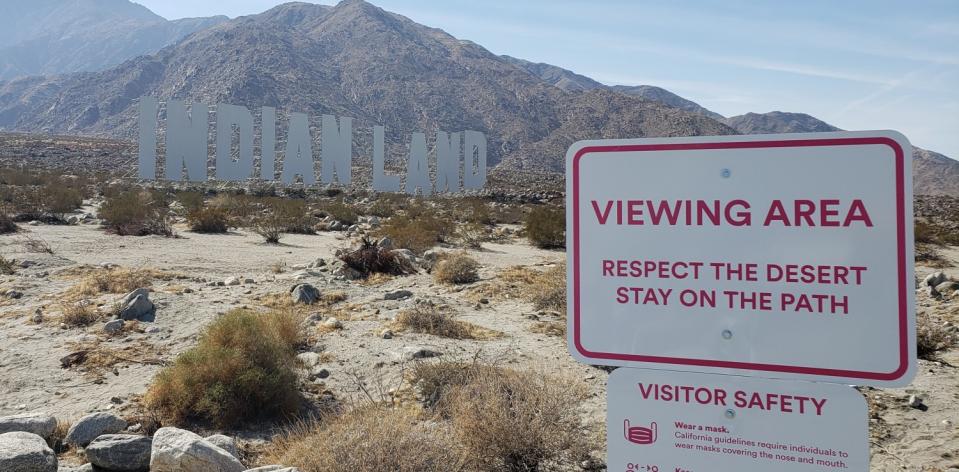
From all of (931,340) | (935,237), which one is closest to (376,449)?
(931,340)

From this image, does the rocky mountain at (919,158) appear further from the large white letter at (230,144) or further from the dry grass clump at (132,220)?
the dry grass clump at (132,220)

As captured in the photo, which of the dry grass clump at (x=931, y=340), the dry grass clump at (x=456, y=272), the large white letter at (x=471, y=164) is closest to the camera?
the dry grass clump at (x=931, y=340)

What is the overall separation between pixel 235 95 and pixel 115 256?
7690 centimetres

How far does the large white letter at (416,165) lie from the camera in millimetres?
39281

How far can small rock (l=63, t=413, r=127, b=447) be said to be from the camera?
190 inches

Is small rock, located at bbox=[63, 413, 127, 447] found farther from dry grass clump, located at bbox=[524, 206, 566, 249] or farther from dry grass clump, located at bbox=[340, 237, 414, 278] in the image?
dry grass clump, located at bbox=[524, 206, 566, 249]

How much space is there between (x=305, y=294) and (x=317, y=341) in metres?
2.55

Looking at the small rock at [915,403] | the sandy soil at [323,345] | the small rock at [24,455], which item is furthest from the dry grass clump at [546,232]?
the small rock at [24,455]

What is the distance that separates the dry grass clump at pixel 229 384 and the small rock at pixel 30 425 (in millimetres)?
696

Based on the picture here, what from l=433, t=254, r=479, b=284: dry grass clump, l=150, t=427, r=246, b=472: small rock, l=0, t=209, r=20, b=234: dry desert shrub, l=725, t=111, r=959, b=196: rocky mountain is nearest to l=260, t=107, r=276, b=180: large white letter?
l=0, t=209, r=20, b=234: dry desert shrub

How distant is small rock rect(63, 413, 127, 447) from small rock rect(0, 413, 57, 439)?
0.42 feet

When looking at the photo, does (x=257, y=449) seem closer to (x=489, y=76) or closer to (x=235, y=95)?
(x=235, y=95)

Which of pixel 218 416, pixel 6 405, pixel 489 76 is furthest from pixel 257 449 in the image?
pixel 489 76

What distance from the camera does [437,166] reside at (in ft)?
142
